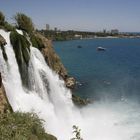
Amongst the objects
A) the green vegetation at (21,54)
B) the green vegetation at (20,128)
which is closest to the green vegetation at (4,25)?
the green vegetation at (21,54)

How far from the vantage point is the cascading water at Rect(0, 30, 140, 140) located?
94.9ft

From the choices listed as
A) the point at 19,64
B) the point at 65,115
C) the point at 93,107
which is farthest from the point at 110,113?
the point at 19,64

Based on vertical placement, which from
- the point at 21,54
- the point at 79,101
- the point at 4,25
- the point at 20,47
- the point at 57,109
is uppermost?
the point at 4,25

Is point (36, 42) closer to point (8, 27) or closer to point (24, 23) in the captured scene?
point (24, 23)

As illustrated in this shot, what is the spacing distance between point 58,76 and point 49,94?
6926mm

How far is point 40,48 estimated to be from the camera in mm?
39469

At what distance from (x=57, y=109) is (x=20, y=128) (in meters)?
19.4

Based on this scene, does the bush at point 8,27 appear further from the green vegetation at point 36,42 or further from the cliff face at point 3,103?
the cliff face at point 3,103

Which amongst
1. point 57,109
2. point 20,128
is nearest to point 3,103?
point 20,128

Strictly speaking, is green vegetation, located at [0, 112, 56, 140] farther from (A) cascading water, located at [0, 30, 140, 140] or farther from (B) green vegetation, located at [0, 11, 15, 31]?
(B) green vegetation, located at [0, 11, 15, 31]

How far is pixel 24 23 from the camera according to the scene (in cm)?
3894

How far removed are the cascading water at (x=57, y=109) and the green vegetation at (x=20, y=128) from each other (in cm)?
518

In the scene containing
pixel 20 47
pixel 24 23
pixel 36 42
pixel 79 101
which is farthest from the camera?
pixel 79 101

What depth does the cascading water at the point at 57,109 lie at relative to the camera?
28.9 meters
